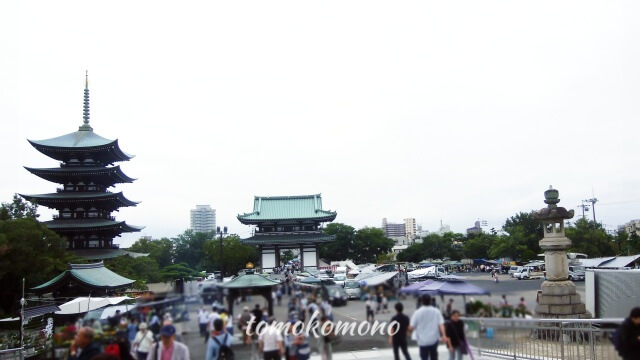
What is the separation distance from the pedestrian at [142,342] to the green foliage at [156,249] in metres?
48.4

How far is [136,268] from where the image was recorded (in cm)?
4228

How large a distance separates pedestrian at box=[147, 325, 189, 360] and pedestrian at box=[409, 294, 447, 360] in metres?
3.36

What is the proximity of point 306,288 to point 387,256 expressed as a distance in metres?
71.1

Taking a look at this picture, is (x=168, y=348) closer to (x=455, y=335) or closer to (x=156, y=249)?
(x=455, y=335)

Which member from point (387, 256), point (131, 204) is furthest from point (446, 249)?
point (131, 204)

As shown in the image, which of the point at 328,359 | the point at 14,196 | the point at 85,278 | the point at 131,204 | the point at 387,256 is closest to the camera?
the point at 328,359

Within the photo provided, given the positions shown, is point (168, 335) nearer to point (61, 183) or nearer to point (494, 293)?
point (494, 293)

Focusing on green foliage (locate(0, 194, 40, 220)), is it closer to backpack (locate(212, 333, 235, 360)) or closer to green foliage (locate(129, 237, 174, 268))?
green foliage (locate(129, 237, 174, 268))

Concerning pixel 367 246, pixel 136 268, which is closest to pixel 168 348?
pixel 136 268

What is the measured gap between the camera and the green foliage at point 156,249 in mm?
58581

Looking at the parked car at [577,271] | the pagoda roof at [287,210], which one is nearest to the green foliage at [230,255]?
the pagoda roof at [287,210]

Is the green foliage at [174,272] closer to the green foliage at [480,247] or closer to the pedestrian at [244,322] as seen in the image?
the pedestrian at [244,322]

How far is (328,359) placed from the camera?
6949 millimetres

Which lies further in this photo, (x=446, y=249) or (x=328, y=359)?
(x=446, y=249)
